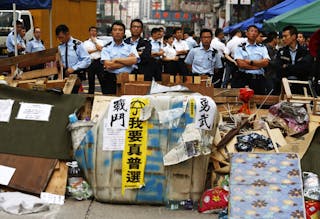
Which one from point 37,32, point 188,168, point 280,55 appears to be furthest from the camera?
point 37,32

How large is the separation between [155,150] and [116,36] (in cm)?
328

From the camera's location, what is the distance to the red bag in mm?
5930

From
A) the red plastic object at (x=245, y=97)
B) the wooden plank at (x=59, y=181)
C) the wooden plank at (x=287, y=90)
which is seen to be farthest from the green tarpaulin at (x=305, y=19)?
the wooden plank at (x=59, y=181)

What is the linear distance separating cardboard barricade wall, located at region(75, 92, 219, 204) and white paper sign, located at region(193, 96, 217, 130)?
32 mm

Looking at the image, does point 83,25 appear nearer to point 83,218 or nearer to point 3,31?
point 3,31

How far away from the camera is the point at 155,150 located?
20.0 feet

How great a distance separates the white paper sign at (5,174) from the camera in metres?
6.29

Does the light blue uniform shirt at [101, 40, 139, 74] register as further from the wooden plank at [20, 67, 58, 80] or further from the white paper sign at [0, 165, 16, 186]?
the white paper sign at [0, 165, 16, 186]

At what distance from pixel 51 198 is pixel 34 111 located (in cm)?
110

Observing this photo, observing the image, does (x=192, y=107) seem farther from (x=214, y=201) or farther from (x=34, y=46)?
(x=34, y=46)

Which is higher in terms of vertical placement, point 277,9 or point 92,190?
point 277,9

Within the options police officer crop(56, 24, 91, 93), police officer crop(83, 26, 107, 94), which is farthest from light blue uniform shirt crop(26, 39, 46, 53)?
police officer crop(56, 24, 91, 93)

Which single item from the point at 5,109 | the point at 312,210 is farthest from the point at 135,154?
the point at 312,210

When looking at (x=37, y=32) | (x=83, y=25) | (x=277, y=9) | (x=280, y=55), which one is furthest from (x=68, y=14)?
(x=280, y=55)
